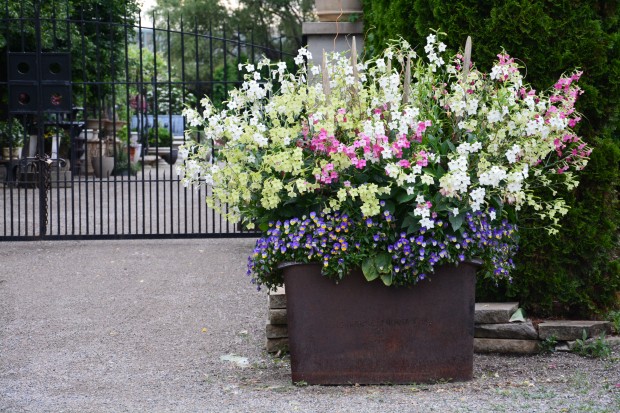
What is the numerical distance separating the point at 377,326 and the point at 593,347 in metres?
1.60

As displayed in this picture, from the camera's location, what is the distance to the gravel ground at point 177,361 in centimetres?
477

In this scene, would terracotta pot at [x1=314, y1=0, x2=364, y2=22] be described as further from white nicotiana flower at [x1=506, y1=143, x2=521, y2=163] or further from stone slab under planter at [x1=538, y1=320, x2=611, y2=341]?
white nicotiana flower at [x1=506, y1=143, x2=521, y2=163]

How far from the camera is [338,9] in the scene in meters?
9.52

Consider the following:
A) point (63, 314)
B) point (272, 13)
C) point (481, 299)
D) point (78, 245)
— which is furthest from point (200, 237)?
point (272, 13)

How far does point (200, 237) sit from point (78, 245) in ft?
4.53

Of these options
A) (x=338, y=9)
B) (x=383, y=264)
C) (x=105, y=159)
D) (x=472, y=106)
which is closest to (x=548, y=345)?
(x=383, y=264)

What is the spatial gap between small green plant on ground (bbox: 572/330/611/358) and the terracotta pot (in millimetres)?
4635

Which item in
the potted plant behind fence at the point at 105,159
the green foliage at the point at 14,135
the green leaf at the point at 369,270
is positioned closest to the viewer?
the green leaf at the point at 369,270

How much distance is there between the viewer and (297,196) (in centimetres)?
507

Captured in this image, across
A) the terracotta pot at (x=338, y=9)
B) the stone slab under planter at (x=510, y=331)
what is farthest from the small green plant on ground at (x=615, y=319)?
the terracotta pot at (x=338, y=9)

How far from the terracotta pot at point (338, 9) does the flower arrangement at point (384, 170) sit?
422 centimetres

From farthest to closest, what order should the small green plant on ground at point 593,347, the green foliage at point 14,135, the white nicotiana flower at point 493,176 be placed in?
the green foliage at point 14,135 → the small green plant on ground at point 593,347 → the white nicotiana flower at point 493,176

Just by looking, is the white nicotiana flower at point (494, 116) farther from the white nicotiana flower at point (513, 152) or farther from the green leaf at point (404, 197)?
the green leaf at point (404, 197)

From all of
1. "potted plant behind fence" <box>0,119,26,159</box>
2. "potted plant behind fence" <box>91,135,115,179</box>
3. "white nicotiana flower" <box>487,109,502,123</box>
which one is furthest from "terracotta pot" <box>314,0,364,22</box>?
"potted plant behind fence" <box>91,135,115,179</box>
